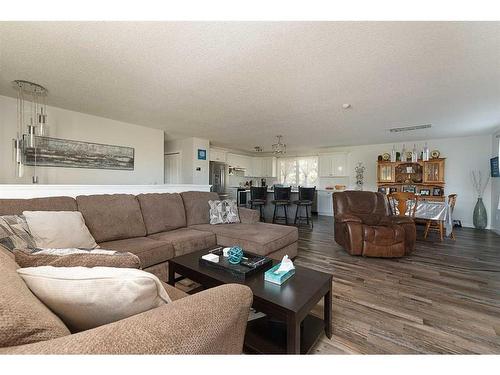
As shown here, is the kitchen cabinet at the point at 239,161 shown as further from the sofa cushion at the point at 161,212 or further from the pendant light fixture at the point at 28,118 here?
the pendant light fixture at the point at 28,118

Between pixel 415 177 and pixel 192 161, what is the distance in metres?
6.07

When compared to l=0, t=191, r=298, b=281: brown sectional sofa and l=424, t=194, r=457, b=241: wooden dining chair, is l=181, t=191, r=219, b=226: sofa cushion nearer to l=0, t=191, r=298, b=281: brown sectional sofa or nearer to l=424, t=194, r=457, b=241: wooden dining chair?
l=0, t=191, r=298, b=281: brown sectional sofa

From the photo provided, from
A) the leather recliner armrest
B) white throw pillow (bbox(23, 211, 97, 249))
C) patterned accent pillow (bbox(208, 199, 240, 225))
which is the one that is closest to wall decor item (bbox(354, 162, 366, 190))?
the leather recliner armrest

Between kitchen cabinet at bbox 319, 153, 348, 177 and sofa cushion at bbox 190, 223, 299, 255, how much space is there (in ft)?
16.0

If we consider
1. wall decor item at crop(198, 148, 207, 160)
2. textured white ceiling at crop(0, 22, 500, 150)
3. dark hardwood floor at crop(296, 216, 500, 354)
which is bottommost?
dark hardwood floor at crop(296, 216, 500, 354)

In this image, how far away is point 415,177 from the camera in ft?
19.7

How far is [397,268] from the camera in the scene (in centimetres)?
273

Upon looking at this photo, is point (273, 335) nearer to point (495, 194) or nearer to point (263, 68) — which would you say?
point (263, 68)

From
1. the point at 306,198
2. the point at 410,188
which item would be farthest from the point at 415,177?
the point at 306,198

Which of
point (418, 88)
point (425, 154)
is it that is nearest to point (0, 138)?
point (418, 88)

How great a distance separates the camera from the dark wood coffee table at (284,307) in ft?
3.69

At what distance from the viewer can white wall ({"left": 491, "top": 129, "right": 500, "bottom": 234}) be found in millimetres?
4655

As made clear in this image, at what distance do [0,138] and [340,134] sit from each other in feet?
19.7
